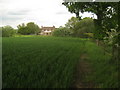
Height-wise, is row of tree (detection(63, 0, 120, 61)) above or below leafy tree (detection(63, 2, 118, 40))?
below

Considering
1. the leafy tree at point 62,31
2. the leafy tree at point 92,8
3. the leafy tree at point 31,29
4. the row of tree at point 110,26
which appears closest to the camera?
the row of tree at point 110,26

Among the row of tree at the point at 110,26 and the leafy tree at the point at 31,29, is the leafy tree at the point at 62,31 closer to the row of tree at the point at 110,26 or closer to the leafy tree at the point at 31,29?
the leafy tree at the point at 31,29

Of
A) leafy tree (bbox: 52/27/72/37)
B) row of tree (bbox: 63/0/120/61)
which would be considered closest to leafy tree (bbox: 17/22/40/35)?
leafy tree (bbox: 52/27/72/37)

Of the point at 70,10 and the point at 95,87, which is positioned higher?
the point at 70,10

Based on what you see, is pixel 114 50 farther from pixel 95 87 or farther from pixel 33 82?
pixel 33 82

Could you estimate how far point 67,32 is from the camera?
61.2 m

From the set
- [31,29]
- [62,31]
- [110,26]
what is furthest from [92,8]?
[62,31]

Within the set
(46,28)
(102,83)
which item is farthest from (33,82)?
(46,28)

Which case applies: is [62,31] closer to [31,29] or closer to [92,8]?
[31,29]

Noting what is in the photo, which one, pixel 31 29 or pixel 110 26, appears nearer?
pixel 110 26

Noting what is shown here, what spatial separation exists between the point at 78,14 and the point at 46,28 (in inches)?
3005

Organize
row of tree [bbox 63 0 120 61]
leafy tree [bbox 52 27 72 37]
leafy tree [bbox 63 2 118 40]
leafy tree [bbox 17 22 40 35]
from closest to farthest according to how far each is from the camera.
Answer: row of tree [bbox 63 0 120 61]
leafy tree [bbox 63 2 118 40]
leafy tree [bbox 17 22 40 35]
leafy tree [bbox 52 27 72 37]

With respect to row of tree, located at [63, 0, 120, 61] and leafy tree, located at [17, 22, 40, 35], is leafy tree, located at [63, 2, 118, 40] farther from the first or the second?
leafy tree, located at [17, 22, 40, 35]

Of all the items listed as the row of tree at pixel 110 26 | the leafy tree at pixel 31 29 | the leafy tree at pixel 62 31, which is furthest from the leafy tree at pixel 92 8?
the leafy tree at pixel 62 31
